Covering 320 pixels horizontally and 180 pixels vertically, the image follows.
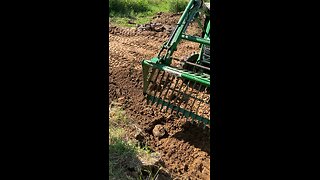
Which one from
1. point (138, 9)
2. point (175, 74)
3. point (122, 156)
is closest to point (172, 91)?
point (175, 74)

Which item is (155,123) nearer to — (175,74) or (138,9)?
(175,74)

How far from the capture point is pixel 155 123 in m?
4.78

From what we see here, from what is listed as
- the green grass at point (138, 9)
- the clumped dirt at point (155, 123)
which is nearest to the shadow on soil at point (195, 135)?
the clumped dirt at point (155, 123)

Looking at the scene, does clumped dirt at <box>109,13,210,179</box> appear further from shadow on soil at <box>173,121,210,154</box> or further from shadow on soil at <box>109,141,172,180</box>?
shadow on soil at <box>109,141,172,180</box>

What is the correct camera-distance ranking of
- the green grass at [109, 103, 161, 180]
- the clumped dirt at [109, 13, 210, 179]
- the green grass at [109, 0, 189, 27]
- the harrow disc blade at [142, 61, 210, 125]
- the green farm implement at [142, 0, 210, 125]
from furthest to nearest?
the green grass at [109, 0, 189, 27]
the green farm implement at [142, 0, 210, 125]
the harrow disc blade at [142, 61, 210, 125]
the clumped dirt at [109, 13, 210, 179]
the green grass at [109, 103, 161, 180]

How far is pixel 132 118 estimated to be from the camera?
4.83 meters

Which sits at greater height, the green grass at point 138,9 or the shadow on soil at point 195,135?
the green grass at point 138,9

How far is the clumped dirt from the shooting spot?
4090mm

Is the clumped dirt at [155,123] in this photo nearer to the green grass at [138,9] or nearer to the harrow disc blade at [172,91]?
the harrow disc blade at [172,91]

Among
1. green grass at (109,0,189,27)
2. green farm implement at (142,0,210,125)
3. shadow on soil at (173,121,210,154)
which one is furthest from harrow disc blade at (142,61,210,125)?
green grass at (109,0,189,27)

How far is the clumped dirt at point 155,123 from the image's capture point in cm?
409

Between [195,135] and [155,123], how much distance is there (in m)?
0.47

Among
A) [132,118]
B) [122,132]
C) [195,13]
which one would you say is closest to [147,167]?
[122,132]

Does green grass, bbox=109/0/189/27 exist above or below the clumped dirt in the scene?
above
